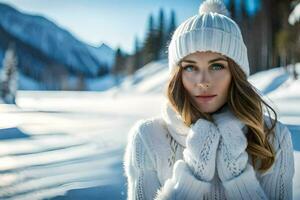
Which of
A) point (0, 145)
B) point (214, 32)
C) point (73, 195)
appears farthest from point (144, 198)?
point (0, 145)

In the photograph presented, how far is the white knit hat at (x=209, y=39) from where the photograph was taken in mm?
1318

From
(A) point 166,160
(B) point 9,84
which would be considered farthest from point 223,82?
(B) point 9,84

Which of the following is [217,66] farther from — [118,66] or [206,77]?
[118,66]

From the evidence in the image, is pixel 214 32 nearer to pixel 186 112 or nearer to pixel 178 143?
pixel 186 112

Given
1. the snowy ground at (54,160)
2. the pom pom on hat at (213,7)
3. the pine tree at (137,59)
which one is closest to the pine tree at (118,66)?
the pine tree at (137,59)

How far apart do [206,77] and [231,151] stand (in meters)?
0.25

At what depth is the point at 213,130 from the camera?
1291 millimetres

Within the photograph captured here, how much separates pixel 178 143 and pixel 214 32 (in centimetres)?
38

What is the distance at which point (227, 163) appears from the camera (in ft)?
4.10

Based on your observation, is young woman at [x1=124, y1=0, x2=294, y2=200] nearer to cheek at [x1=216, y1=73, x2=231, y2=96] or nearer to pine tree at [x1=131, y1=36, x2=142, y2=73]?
cheek at [x1=216, y1=73, x2=231, y2=96]

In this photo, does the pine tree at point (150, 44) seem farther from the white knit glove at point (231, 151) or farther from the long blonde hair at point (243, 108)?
the white knit glove at point (231, 151)

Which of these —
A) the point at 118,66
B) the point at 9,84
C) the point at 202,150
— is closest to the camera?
the point at 202,150

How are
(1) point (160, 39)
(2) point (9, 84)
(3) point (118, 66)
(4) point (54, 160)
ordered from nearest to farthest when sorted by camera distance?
1. (4) point (54, 160)
2. (2) point (9, 84)
3. (3) point (118, 66)
4. (1) point (160, 39)

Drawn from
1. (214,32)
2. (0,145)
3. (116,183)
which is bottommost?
(116,183)
